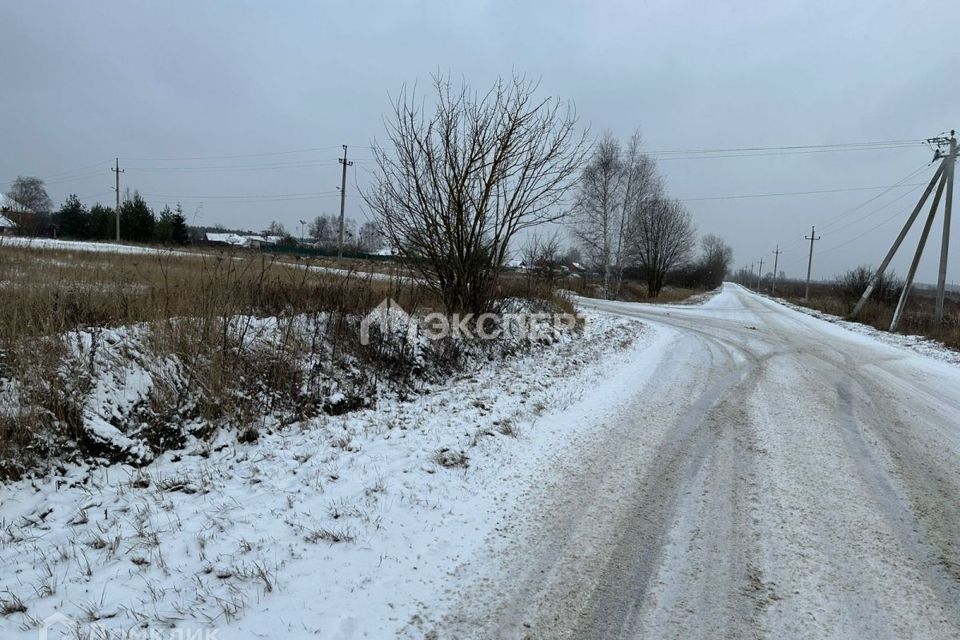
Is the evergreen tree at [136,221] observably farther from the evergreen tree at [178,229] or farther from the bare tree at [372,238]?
the bare tree at [372,238]

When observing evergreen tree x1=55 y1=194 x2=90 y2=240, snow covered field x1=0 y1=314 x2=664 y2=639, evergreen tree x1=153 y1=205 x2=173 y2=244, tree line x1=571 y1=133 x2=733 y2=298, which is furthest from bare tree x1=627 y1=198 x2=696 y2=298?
evergreen tree x1=55 y1=194 x2=90 y2=240

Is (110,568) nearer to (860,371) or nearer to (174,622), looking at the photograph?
(174,622)

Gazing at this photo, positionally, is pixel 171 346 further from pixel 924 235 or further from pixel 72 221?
pixel 72 221

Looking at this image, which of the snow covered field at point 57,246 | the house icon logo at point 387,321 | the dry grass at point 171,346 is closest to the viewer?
the dry grass at point 171,346

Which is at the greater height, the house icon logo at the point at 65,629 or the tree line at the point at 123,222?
the tree line at the point at 123,222

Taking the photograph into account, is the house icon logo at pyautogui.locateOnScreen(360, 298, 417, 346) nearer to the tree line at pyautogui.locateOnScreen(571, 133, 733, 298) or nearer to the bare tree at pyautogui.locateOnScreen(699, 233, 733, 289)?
the tree line at pyautogui.locateOnScreen(571, 133, 733, 298)

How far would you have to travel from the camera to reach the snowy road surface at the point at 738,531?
2.45 metres

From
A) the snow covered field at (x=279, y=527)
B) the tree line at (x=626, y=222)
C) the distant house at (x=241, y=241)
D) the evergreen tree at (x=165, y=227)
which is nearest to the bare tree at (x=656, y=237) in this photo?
the tree line at (x=626, y=222)

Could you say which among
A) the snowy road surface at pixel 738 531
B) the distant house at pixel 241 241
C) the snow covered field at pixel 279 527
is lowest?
the snow covered field at pixel 279 527

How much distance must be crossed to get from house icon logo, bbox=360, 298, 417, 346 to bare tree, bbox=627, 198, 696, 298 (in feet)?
94.7

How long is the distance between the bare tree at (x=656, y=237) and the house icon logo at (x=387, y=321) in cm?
2887

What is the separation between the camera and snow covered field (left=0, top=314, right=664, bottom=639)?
247 centimetres

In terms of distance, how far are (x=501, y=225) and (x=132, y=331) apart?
6405mm

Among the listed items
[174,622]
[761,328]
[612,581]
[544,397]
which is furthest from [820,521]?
[761,328]
